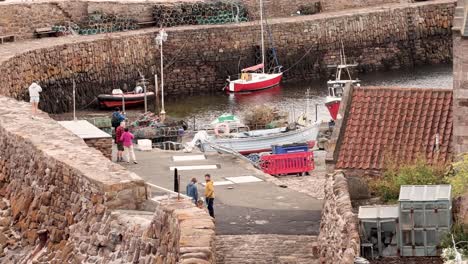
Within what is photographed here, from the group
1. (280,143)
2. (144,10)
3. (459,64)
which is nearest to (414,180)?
(459,64)

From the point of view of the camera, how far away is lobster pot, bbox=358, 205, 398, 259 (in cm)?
2038

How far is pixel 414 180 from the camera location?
Answer: 2248 cm

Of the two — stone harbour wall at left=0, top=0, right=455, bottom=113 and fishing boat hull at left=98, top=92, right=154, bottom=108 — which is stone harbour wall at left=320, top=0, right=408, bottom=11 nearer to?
stone harbour wall at left=0, top=0, right=455, bottom=113

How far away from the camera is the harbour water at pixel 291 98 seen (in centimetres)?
5688

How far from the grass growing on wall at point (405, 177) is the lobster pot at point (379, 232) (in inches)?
51.8

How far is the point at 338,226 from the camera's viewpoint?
67.9ft

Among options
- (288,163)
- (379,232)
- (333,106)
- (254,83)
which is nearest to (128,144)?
(288,163)

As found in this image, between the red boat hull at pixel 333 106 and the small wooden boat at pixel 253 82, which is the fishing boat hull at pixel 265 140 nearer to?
the red boat hull at pixel 333 106

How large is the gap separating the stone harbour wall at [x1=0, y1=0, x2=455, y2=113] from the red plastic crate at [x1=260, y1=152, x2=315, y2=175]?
46.5 feet

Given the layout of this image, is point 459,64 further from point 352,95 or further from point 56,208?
point 56,208

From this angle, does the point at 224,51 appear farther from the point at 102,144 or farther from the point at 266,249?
the point at 266,249

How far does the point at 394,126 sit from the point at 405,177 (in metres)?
3.47

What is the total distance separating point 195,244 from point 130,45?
155ft

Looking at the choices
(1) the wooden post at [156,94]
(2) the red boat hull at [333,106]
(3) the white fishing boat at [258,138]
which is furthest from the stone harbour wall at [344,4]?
(3) the white fishing boat at [258,138]
